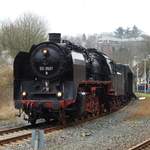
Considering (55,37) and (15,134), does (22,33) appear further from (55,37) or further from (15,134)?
(15,134)

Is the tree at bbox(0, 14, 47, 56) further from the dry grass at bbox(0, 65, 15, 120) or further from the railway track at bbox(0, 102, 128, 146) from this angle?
the railway track at bbox(0, 102, 128, 146)

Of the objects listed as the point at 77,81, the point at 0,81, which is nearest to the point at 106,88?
the point at 77,81

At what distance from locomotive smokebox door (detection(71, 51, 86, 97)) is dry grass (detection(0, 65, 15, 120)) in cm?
542

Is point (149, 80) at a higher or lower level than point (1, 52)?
lower

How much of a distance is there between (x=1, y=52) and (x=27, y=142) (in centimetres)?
3432

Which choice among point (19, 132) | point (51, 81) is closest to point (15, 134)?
point (19, 132)

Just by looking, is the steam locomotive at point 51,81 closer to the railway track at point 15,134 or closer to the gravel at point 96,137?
the railway track at point 15,134

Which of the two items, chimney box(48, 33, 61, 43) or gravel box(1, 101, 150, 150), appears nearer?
gravel box(1, 101, 150, 150)

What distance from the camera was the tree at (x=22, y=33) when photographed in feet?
152

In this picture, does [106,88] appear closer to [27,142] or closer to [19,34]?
[27,142]

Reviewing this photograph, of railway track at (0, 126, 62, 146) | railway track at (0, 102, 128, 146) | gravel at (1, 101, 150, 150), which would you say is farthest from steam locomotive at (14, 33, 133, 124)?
gravel at (1, 101, 150, 150)

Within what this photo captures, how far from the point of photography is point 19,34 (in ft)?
155

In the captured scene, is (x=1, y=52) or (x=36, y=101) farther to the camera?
(x=1, y=52)

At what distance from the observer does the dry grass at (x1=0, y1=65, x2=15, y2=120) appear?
83.6ft
